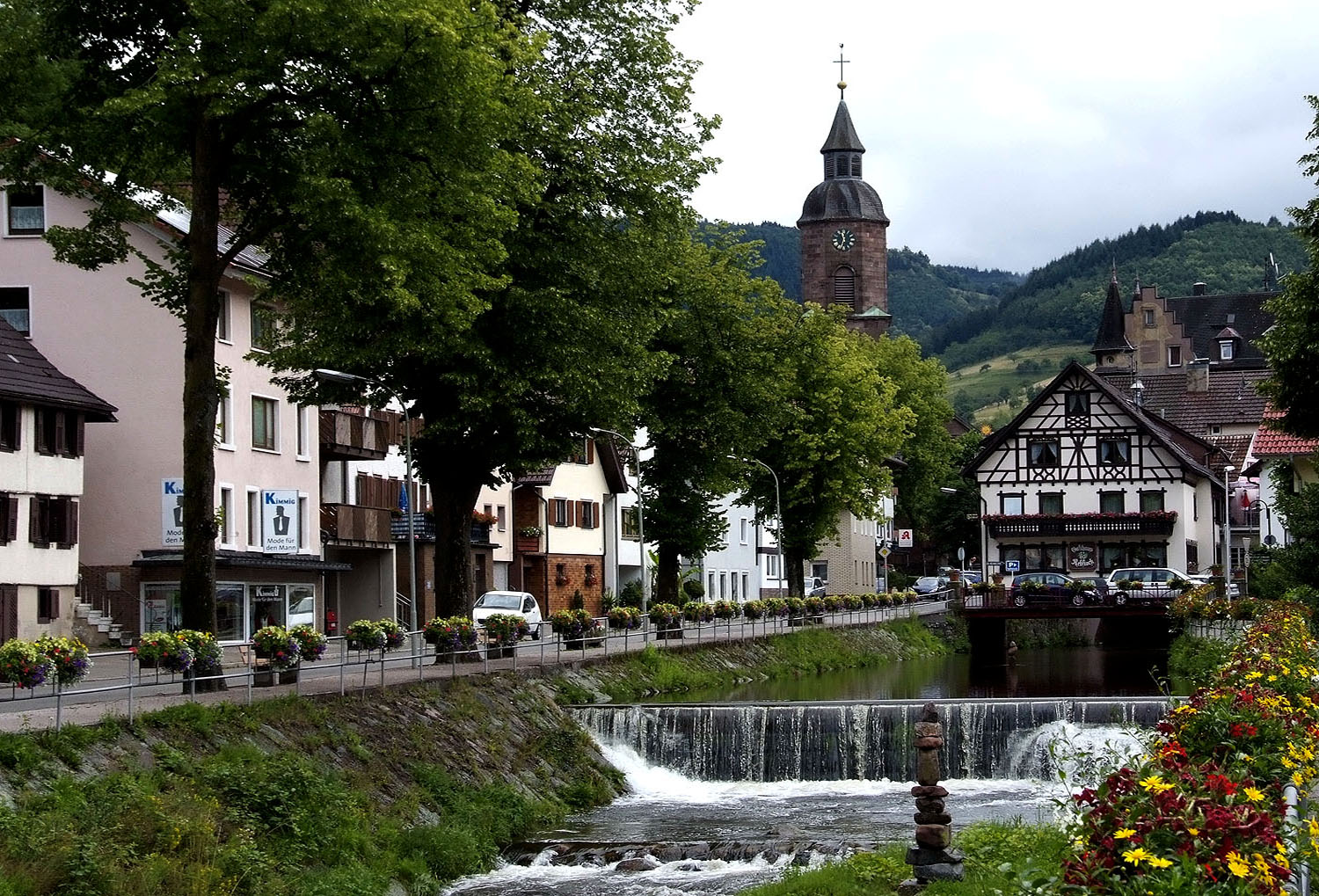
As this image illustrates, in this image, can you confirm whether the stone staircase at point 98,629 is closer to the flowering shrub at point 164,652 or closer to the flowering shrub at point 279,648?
the flowering shrub at point 279,648

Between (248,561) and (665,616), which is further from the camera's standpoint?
(665,616)

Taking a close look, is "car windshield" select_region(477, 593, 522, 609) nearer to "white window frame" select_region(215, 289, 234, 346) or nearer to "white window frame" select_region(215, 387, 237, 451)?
"white window frame" select_region(215, 387, 237, 451)

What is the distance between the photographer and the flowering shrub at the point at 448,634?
1414 inches

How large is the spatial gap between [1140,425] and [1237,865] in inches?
3515

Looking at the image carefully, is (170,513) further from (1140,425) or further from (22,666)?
(1140,425)

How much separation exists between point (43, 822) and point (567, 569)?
61482 mm

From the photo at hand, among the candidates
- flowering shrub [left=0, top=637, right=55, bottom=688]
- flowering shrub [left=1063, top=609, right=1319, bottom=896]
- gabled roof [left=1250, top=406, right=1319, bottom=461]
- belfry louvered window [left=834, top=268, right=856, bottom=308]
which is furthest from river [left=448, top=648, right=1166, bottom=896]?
belfry louvered window [left=834, top=268, right=856, bottom=308]

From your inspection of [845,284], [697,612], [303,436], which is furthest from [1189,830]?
[845,284]

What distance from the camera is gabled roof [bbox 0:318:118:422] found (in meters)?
44.3

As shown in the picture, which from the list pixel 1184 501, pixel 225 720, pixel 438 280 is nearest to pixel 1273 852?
pixel 225 720

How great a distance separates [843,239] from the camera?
524 ft

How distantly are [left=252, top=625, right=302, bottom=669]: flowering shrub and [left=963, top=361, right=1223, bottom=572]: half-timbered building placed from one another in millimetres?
71049

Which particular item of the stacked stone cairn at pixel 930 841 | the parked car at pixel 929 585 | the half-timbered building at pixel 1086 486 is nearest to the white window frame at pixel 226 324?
the stacked stone cairn at pixel 930 841

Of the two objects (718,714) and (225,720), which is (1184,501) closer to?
(718,714)
